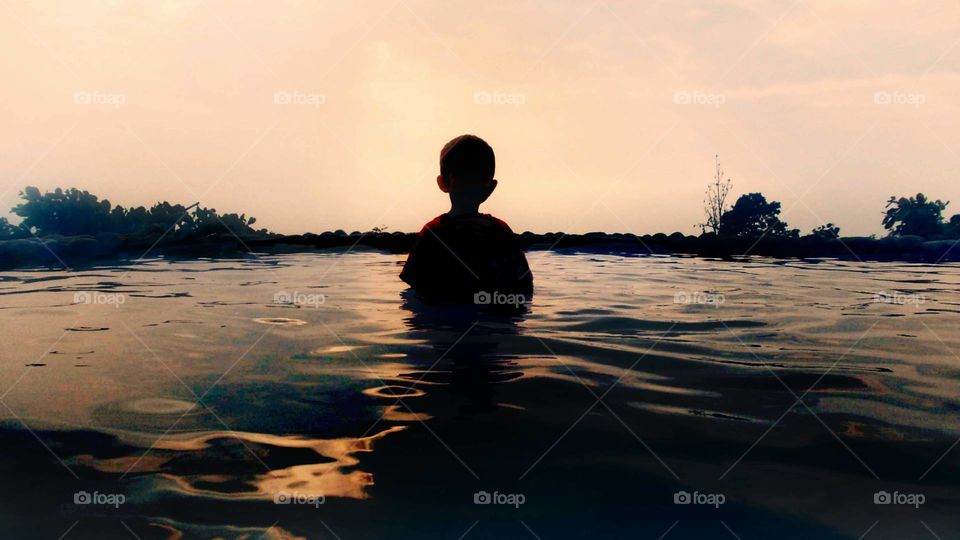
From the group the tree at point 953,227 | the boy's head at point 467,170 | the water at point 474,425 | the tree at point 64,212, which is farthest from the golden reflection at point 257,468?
the tree at point 953,227

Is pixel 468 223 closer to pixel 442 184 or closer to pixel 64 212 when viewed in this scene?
pixel 442 184

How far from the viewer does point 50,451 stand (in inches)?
89.0

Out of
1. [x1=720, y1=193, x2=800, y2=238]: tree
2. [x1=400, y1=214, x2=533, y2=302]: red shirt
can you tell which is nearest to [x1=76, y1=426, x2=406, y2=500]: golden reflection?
[x1=400, y1=214, x2=533, y2=302]: red shirt

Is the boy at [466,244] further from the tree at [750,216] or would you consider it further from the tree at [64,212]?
the tree at [750,216]

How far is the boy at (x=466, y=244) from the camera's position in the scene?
16.8ft

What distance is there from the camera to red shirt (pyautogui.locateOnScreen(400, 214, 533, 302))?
511cm

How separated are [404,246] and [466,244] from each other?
11.0 metres

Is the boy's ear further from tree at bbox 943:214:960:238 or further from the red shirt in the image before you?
tree at bbox 943:214:960:238

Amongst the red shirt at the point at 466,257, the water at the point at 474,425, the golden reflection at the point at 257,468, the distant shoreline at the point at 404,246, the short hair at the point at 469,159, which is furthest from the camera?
the distant shoreline at the point at 404,246

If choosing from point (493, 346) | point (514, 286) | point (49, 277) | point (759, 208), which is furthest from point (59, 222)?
point (759, 208)

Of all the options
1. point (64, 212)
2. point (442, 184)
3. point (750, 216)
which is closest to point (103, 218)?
point (64, 212)

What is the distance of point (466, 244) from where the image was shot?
5109 mm

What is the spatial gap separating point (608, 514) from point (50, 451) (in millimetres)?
1891

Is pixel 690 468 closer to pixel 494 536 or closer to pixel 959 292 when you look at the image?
pixel 494 536
